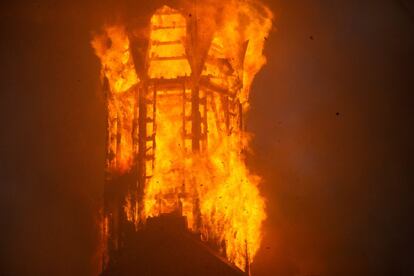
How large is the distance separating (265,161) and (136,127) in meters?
4.41

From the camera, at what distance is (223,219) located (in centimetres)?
1488

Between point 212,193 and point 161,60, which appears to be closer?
point 212,193

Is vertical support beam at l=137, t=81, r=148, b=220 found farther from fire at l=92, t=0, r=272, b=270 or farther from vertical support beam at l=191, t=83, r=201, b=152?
vertical support beam at l=191, t=83, r=201, b=152

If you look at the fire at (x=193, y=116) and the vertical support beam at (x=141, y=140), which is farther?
the vertical support beam at (x=141, y=140)

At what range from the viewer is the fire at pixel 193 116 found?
595 inches

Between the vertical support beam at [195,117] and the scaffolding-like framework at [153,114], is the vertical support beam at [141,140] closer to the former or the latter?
the scaffolding-like framework at [153,114]

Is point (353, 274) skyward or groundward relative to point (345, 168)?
groundward

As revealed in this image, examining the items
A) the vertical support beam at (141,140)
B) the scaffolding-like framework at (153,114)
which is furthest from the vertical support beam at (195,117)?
the vertical support beam at (141,140)

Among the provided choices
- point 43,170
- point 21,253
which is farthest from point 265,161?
point 21,253

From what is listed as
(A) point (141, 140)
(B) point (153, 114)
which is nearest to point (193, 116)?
(B) point (153, 114)

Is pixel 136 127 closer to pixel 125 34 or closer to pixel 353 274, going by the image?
pixel 125 34

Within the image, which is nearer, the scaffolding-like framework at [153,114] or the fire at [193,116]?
the fire at [193,116]

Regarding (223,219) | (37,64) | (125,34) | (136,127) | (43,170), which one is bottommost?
(223,219)

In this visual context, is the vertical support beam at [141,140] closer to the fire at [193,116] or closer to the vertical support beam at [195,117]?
the fire at [193,116]
